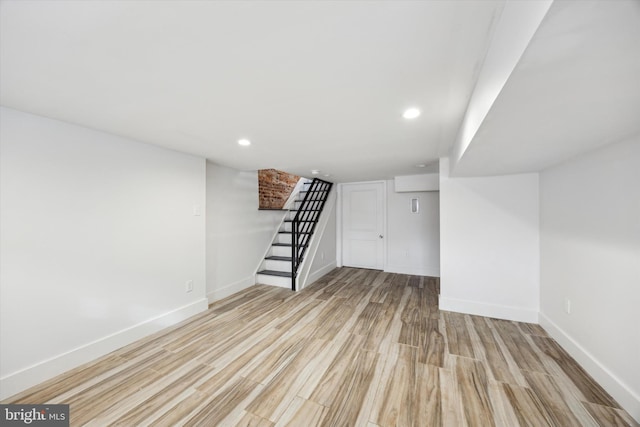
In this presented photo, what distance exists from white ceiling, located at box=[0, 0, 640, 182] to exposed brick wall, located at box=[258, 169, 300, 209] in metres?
2.55

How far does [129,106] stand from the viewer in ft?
5.41

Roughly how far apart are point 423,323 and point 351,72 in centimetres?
272

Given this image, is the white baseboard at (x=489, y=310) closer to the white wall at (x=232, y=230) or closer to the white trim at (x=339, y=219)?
the white trim at (x=339, y=219)

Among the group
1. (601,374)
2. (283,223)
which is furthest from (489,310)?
(283,223)

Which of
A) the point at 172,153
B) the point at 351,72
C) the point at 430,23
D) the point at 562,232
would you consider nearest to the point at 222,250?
the point at 172,153

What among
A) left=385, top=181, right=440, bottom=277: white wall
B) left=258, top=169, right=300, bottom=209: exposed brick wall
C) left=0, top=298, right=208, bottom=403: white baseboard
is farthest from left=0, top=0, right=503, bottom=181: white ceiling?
left=385, top=181, right=440, bottom=277: white wall

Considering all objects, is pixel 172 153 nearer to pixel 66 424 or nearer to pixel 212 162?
pixel 212 162

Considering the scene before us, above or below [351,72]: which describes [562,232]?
below

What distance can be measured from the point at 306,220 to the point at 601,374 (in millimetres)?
3973

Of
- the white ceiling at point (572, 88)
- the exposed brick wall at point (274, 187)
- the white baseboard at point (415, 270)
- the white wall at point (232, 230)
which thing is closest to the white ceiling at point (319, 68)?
the white ceiling at point (572, 88)

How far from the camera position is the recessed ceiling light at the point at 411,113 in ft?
5.57

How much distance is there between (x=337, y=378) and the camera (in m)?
1.84

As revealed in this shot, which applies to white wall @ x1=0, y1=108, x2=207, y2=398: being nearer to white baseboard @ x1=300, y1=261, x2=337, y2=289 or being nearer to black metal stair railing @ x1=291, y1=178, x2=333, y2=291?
black metal stair railing @ x1=291, y1=178, x2=333, y2=291

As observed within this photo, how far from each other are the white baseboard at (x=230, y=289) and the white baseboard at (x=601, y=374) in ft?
12.9
